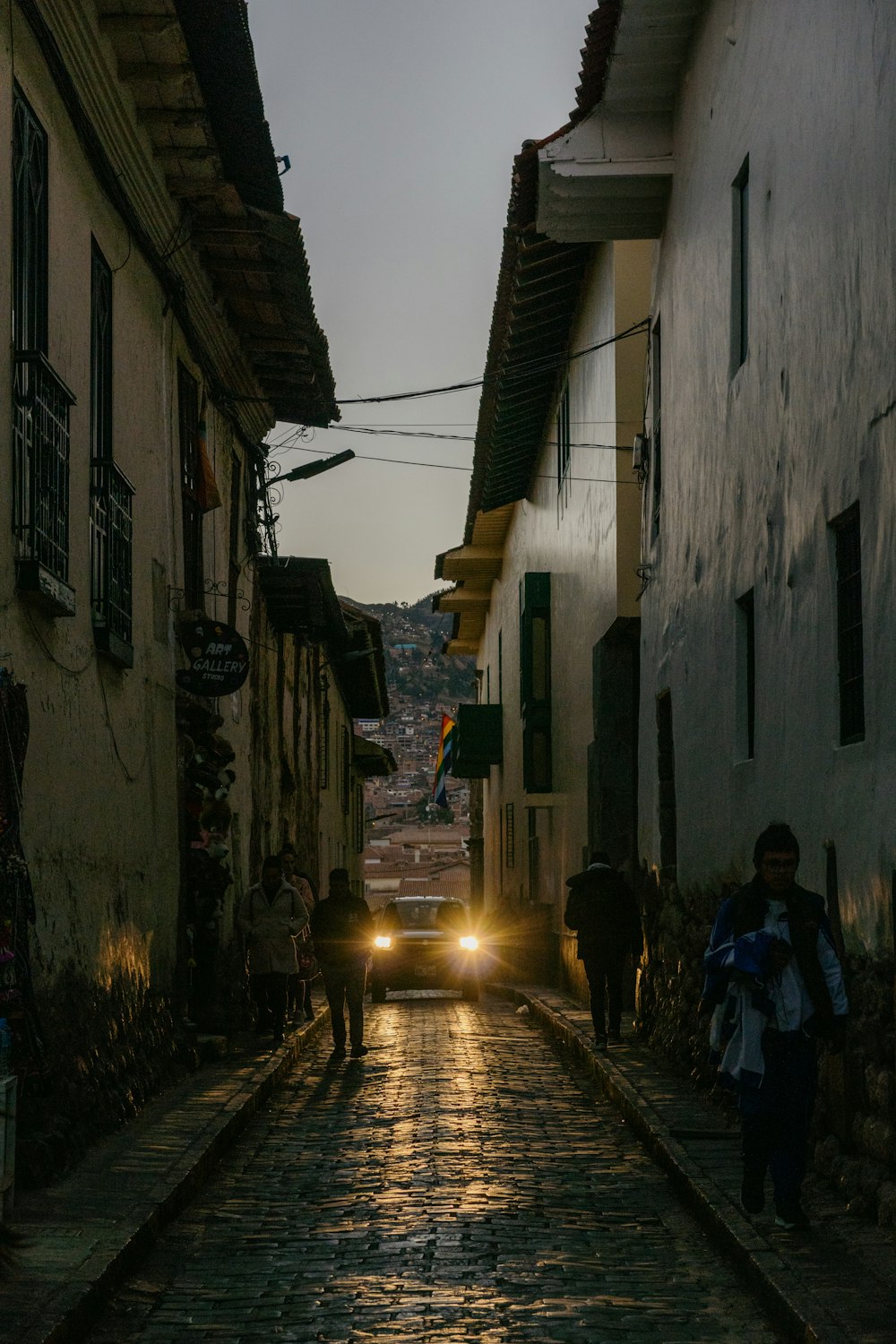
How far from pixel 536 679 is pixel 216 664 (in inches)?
534

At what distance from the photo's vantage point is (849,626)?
8.56 metres

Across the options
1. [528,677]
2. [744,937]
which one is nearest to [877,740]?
[744,937]

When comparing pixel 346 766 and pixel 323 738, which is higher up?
pixel 323 738

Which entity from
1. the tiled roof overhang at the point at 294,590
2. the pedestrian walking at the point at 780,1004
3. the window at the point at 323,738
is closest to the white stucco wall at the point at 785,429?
the pedestrian walking at the point at 780,1004

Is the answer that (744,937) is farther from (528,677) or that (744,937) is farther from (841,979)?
(528,677)

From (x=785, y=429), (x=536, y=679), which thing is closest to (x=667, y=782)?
(x=785, y=429)

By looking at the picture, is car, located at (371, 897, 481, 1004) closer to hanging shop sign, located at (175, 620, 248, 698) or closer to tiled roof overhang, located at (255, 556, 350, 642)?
tiled roof overhang, located at (255, 556, 350, 642)

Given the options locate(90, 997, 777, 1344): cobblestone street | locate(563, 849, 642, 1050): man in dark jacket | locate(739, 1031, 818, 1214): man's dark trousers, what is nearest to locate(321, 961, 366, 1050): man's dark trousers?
locate(563, 849, 642, 1050): man in dark jacket

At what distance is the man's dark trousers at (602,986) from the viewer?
49.0 feet

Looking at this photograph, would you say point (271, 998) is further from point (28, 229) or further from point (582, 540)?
point (28, 229)

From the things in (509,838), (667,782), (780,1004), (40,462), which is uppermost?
(40,462)

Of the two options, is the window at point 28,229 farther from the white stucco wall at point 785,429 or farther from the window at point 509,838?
the window at point 509,838

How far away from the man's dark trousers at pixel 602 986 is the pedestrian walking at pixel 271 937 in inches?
103

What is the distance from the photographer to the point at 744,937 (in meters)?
7.40
